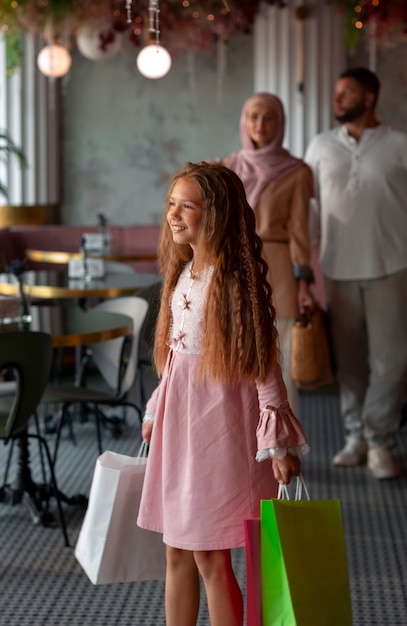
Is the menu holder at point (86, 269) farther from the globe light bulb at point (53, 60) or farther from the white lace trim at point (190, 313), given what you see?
the white lace trim at point (190, 313)

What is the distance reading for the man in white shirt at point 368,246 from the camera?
481cm

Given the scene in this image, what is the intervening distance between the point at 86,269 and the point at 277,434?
3.42 m

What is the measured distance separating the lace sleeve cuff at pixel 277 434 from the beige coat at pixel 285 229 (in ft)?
7.02

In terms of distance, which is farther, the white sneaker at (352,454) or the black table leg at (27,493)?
the white sneaker at (352,454)

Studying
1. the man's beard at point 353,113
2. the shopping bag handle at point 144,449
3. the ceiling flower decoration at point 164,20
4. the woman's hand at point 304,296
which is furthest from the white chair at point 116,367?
the ceiling flower decoration at point 164,20

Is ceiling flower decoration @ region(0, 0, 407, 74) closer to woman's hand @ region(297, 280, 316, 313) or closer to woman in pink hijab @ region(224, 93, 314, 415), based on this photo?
woman in pink hijab @ region(224, 93, 314, 415)

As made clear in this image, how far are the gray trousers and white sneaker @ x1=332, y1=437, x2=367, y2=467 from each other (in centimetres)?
14

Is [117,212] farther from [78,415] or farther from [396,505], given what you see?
[396,505]

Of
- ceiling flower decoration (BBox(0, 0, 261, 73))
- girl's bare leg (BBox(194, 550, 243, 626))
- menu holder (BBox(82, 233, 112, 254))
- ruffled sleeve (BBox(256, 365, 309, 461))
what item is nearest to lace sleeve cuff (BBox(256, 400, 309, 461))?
ruffled sleeve (BBox(256, 365, 309, 461))

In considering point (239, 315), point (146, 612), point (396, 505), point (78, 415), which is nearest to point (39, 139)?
point (78, 415)

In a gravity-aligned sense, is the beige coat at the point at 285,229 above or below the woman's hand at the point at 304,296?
above

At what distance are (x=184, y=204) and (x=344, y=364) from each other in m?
2.66

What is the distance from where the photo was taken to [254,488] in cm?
254

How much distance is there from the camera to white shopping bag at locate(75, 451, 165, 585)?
2762mm
